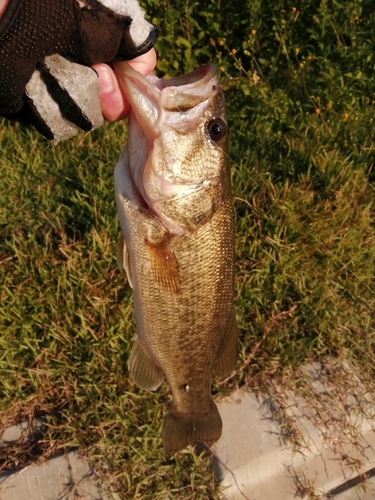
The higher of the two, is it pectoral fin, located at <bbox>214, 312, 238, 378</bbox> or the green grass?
pectoral fin, located at <bbox>214, 312, 238, 378</bbox>

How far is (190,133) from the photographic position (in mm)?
1908

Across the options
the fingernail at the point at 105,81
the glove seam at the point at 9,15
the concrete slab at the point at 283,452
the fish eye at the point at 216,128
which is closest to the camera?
the glove seam at the point at 9,15

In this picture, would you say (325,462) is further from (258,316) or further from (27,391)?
(27,391)

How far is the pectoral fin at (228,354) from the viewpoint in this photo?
7.32ft

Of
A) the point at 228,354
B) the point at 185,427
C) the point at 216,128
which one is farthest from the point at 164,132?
the point at 185,427

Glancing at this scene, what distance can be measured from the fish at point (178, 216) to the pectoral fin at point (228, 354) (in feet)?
0.13

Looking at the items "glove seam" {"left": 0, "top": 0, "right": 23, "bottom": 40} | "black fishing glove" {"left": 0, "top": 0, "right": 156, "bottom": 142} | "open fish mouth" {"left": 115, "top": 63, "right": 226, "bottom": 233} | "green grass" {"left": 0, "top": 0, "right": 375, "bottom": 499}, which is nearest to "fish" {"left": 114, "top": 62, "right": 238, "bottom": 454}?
"open fish mouth" {"left": 115, "top": 63, "right": 226, "bottom": 233}

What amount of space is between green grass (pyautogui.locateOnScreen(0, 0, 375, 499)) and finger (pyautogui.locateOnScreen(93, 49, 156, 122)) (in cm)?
133

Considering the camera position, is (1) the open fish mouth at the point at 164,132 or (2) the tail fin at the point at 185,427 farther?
(2) the tail fin at the point at 185,427

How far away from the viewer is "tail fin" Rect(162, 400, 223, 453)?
230 centimetres

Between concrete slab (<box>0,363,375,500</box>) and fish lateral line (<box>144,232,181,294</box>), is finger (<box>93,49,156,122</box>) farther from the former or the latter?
concrete slab (<box>0,363,375,500</box>)

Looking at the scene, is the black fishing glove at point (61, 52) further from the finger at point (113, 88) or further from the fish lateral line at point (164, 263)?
the fish lateral line at point (164, 263)

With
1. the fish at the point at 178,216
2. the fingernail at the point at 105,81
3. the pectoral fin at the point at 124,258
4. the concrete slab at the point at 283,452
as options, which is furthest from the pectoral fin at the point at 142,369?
the fingernail at the point at 105,81

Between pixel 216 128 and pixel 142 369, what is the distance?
102 cm
